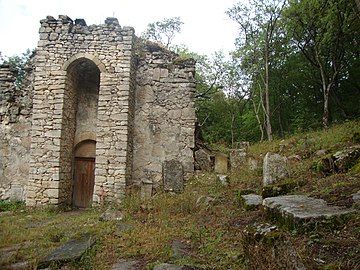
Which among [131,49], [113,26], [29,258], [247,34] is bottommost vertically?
[29,258]

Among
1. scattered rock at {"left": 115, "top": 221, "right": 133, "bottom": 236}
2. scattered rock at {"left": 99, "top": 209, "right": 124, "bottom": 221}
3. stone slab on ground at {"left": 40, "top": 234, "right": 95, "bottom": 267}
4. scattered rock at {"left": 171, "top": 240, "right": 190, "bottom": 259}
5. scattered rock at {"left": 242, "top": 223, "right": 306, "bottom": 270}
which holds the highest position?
scattered rock at {"left": 242, "top": 223, "right": 306, "bottom": 270}

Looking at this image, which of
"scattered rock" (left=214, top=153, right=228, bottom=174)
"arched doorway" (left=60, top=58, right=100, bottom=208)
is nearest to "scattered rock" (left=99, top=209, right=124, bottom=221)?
"arched doorway" (left=60, top=58, right=100, bottom=208)

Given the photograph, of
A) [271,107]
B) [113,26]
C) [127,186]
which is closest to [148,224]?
[127,186]

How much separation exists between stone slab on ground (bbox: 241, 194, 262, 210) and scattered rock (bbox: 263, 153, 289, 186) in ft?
2.82

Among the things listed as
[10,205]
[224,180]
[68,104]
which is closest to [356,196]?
[224,180]

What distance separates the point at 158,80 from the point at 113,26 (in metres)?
2.25

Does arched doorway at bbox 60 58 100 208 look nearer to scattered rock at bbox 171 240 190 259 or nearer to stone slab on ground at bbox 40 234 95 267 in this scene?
stone slab on ground at bbox 40 234 95 267

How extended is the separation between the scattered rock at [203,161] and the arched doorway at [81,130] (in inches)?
143

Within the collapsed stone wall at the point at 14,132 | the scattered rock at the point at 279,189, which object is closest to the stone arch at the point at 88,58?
the collapsed stone wall at the point at 14,132

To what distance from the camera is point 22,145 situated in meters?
10.9

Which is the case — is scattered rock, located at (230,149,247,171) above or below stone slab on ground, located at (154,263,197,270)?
above

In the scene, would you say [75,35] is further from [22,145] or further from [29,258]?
[29,258]

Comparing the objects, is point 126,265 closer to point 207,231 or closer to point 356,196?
point 207,231

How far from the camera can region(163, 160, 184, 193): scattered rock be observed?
9.62m
